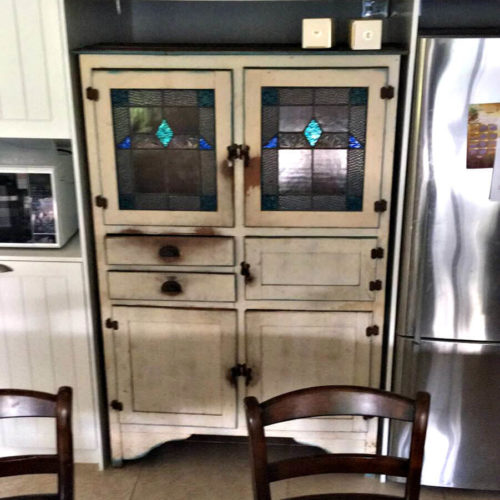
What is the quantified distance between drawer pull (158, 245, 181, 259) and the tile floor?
0.87 m

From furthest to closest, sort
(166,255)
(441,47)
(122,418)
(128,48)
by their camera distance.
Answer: (122,418) < (166,255) < (128,48) < (441,47)

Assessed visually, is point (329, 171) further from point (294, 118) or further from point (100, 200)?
point (100, 200)

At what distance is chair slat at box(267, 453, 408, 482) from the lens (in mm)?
1330

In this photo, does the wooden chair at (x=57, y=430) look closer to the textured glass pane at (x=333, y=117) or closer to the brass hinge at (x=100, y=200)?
the brass hinge at (x=100, y=200)

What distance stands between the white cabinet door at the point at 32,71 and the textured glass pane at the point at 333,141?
82cm

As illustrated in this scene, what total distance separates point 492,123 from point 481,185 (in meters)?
0.19

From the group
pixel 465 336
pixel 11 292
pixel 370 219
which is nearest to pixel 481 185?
pixel 370 219

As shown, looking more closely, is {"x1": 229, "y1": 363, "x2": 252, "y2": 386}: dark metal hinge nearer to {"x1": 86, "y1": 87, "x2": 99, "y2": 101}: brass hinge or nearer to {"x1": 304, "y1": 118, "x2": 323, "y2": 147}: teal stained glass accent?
{"x1": 304, "y1": 118, "x2": 323, "y2": 147}: teal stained glass accent

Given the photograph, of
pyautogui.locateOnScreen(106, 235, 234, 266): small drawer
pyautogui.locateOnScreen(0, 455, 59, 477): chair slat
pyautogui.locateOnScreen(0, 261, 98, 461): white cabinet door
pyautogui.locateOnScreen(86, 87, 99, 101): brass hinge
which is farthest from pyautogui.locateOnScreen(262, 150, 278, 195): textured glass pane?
pyautogui.locateOnScreen(0, 455, 59, 477): chair slat

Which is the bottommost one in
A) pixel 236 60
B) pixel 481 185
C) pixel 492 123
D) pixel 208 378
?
pixel 208 378

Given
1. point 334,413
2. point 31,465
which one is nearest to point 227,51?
point 334,413

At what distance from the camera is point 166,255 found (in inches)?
83.4

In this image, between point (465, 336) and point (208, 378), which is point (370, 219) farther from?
point (208, 378)

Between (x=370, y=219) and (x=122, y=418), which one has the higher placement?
(x=370, y=219)
